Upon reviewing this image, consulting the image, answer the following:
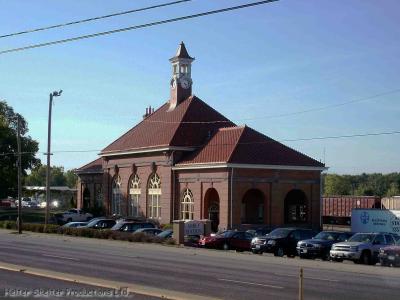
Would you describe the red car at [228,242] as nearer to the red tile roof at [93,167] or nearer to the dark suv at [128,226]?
the dark suv at [128,226]

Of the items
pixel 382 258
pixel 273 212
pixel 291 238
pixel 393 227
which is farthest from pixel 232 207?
pixel 382 258

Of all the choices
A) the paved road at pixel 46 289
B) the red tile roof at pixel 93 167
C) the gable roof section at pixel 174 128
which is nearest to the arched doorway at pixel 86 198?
the red tile roof at pixel 93 167

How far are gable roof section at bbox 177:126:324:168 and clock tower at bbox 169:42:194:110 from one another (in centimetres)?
1026

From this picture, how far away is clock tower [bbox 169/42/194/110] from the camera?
224 ft

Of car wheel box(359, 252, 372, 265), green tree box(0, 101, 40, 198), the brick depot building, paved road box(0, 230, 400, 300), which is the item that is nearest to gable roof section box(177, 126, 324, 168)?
the brick depot building

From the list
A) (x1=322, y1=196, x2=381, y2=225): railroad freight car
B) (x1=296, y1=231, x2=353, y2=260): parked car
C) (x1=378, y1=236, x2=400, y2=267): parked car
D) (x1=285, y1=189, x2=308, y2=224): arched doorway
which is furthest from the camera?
(x1=322, y1=196, x2=381, y2=225): railroad freight car

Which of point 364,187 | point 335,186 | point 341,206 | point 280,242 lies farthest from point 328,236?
point 364,187

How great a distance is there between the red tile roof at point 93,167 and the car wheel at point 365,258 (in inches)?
1890

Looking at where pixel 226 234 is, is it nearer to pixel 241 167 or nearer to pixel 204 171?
pixel 241 167

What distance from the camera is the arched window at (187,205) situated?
58.2m

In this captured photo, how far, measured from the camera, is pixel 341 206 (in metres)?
78.9

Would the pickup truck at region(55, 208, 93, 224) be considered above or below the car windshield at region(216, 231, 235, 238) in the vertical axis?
below

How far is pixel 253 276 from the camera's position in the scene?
20344 mm

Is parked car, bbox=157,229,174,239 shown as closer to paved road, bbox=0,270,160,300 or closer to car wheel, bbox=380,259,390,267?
car wheel, bbox=380,259,390,267
